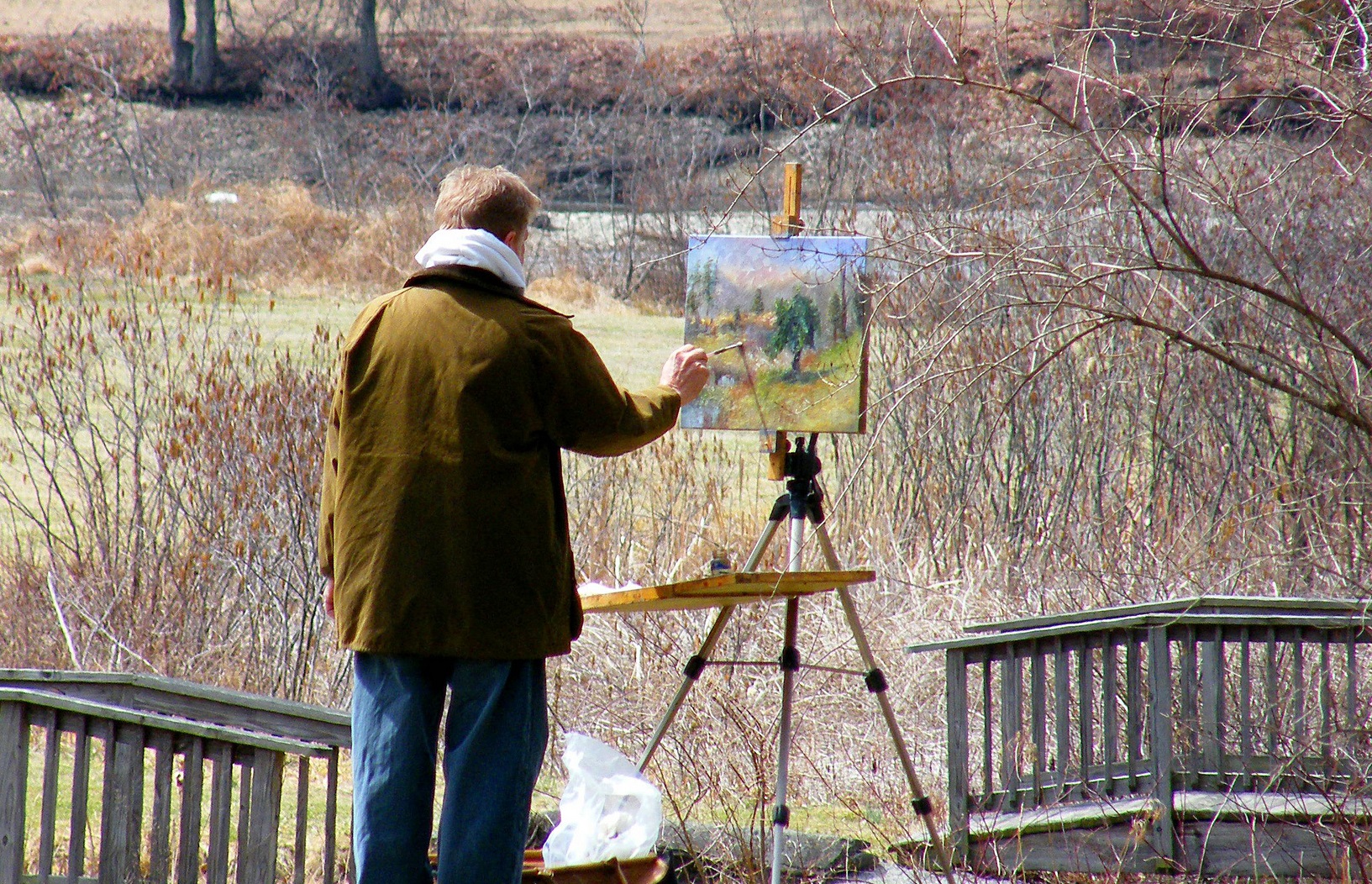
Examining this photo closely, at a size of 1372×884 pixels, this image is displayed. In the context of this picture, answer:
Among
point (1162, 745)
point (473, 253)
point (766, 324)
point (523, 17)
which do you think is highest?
point (523, 17)

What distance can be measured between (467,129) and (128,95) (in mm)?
7918

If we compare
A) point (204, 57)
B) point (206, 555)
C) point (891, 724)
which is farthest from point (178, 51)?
point (891, 724)

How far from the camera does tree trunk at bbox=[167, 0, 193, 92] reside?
25989mm

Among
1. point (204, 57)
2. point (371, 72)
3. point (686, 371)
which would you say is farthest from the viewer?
point (204, 57)

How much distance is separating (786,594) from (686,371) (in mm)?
540

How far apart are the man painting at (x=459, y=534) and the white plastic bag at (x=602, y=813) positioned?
27.1 inches

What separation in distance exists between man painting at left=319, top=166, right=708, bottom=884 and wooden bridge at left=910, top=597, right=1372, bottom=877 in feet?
4.84

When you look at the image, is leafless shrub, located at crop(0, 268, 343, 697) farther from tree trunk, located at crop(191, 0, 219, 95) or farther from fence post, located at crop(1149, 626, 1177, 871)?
tree trunk, located at crop(191, 0, 219, 95)

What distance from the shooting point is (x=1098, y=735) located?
499 centimetres

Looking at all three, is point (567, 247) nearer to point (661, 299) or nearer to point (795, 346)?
point (661, 299)

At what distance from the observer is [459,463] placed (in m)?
2.25

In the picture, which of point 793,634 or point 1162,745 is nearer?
point 793,634

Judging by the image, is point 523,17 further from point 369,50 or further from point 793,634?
point 793,634

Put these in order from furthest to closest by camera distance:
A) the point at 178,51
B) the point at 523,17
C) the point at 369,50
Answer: the point at 523,17, the point at 178,51, the point at 369,50
